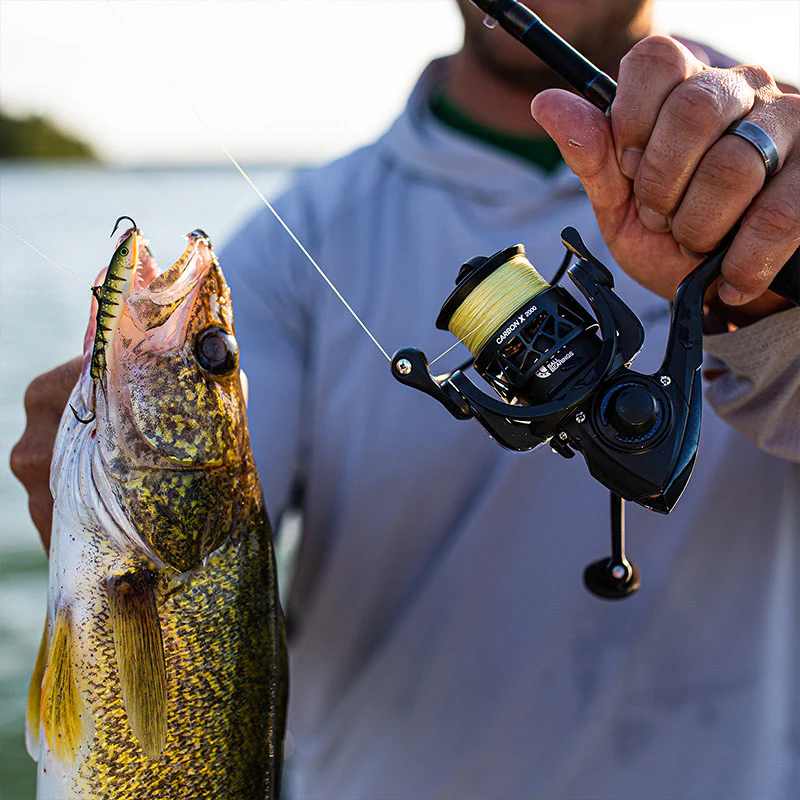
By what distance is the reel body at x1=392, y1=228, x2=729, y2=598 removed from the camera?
1363 mm

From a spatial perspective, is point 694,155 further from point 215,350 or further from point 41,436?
point 41,436

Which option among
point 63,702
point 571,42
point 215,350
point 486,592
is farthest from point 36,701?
point 571,42

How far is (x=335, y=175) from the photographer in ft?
10.2

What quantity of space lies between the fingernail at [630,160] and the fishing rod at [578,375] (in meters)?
0.22

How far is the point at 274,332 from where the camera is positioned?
277 centimetres

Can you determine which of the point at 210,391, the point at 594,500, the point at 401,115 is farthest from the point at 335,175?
the point at 210,391

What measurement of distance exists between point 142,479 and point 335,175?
1801 millimetres

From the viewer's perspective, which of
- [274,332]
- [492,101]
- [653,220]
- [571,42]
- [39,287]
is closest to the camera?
[653,220]

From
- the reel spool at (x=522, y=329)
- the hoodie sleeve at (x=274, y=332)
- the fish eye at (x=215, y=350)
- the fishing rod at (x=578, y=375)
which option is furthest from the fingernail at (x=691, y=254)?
the hoodie sleeve at (x=274, y=332)

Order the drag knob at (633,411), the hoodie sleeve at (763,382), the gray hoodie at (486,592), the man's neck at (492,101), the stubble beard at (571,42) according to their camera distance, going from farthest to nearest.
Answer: the man's neck at (492,101), the stubble beard at (571,42), the gray hoodie at (486,592), the hoodie sleeve at (763,382), the drag knob at (633,411)

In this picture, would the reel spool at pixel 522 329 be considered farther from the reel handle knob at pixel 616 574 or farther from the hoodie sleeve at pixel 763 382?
the hoodie sleeve at pixel 763 382

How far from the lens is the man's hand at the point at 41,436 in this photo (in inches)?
71.4

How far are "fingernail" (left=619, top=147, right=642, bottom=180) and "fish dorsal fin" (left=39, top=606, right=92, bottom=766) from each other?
1.27m

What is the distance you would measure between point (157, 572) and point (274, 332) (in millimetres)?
1301
